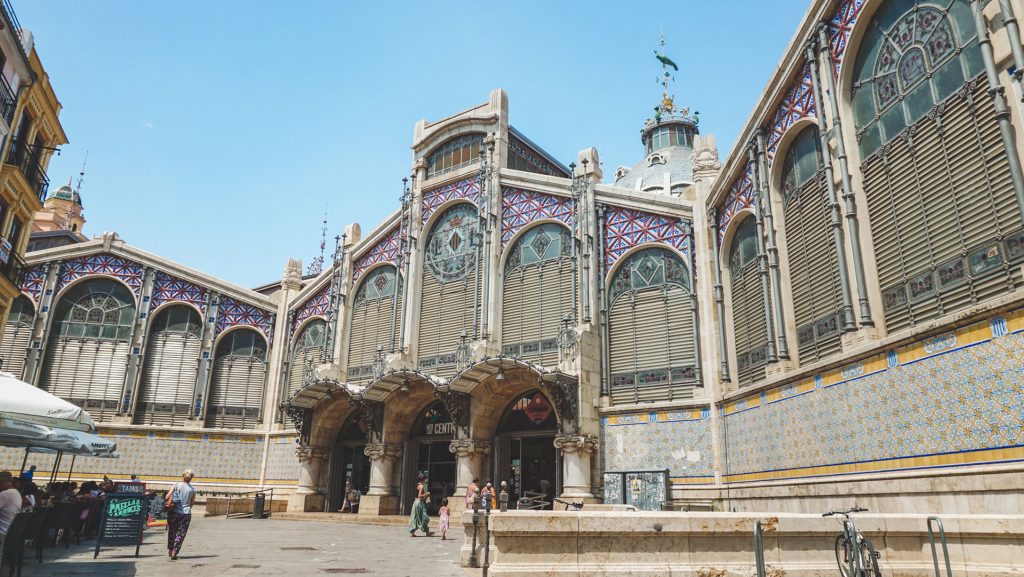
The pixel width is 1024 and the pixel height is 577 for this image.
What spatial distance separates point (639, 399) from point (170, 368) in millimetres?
23377

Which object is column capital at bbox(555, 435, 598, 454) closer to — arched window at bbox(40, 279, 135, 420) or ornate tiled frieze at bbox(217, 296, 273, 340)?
ornate tiled frieze at bbox(217, 296, 273, 340)

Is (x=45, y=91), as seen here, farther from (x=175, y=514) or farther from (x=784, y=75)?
(x=784, y=75)

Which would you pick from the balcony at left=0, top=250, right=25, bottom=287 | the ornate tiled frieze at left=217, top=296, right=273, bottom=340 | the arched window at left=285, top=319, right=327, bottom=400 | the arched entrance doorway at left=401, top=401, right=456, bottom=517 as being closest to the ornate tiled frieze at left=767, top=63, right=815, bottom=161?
the arched entrance doorway at left=401, top=401, right=456, bottom=517

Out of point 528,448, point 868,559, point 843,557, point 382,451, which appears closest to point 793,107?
point 843,557

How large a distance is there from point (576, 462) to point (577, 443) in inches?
24.4

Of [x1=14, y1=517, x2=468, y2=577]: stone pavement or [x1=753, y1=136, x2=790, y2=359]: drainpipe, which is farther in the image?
[x1=753, y1=136, x2=790, y2=359]: drainpipe

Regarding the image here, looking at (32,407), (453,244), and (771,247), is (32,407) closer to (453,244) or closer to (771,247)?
(771,247)

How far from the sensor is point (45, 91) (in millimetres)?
23156

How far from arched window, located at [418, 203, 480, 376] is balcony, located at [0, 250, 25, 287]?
45.9 ft

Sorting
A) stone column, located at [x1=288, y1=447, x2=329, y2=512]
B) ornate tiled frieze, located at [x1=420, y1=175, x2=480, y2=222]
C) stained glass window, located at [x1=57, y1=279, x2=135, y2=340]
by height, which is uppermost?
ornate tiled frieze, located at [x1=420, y1=175, x2=480, y2=222]

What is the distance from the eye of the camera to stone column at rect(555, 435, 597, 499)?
22.0m

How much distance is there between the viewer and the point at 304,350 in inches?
1304

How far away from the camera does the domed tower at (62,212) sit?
65625 mm

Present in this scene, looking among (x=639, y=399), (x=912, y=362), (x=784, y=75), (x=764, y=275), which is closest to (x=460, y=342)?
(x=639, y=399)
